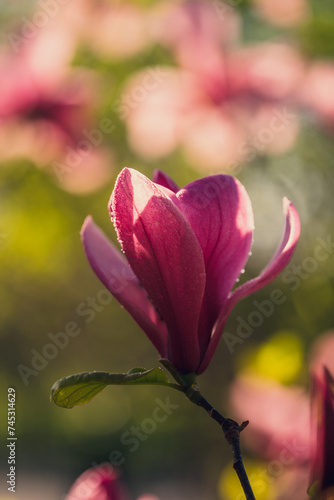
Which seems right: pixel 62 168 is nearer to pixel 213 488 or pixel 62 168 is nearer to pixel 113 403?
pixel 213 488

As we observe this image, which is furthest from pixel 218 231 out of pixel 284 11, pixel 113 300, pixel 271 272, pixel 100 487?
pixel 113 300

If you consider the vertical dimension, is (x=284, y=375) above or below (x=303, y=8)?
below

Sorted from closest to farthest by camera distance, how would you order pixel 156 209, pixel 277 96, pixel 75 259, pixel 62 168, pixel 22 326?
pixel 156 209 → pixel 277 96 → pixel 62 168 → pixel 75 259 → pixel 22 326

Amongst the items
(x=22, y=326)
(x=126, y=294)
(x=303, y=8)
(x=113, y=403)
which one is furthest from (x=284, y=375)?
(x=113, y=403)

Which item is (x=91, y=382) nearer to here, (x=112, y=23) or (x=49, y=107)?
(x=49, y=107)

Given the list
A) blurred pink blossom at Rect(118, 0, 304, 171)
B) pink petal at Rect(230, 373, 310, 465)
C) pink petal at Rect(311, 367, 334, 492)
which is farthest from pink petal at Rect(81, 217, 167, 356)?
blurred pink blossom at Rect(118, 0, 304, 171)

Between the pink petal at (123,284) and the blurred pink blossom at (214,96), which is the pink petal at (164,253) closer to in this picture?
the pink petal at (123,284)

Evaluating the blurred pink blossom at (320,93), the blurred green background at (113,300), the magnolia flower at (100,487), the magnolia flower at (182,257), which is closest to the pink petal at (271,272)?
the magnolia flower at (182,257)
